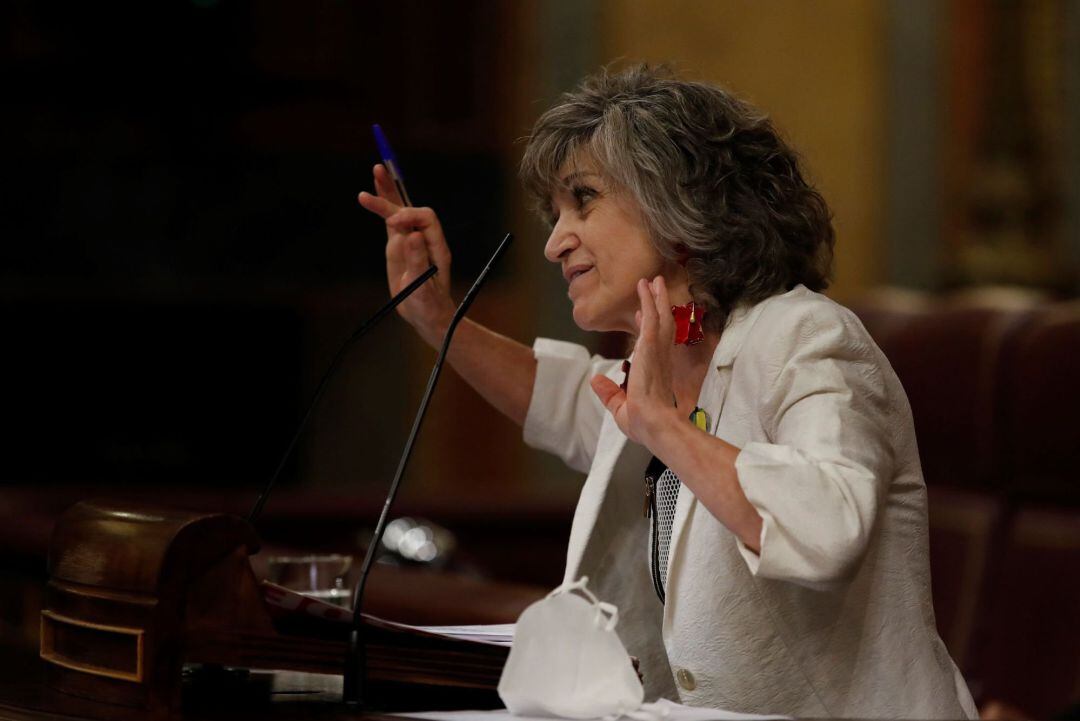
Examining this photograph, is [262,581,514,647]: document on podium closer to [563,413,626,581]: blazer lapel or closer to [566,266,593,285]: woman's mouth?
[563,413,626,581]: blazer lapel

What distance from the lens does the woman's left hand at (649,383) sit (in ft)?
4.75

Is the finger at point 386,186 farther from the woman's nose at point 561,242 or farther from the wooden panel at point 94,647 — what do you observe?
the wooden panel at point 94,647

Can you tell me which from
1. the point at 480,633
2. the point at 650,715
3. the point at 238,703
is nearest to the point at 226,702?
the point at 238,703

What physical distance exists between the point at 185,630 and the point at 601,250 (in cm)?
70

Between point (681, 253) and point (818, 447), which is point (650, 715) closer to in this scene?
point (818, 447)

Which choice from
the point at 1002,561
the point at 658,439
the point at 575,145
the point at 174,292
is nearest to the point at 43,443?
the point at 174,292

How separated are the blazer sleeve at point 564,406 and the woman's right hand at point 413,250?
0.54 ft

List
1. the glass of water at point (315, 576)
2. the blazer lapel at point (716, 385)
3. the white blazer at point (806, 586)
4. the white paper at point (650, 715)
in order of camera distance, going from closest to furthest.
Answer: the white paper at point (650, 715)
the white blazer at point (806, 586)
the blazer lapel at point (716, 385)
the glass of water at point (315, 576)

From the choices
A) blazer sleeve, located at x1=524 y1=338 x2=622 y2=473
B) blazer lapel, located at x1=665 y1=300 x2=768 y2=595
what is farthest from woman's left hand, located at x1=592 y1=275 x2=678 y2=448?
blazer sleeve, located at x1=524 y1=338 x2=622 y2=473

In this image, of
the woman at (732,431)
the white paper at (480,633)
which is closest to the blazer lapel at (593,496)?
the woman at (732,431)

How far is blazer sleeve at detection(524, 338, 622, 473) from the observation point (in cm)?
216

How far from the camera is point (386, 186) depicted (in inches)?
81.8

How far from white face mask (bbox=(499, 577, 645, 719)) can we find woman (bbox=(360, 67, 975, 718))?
0.16 meters

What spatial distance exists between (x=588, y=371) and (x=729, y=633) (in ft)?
2.18
